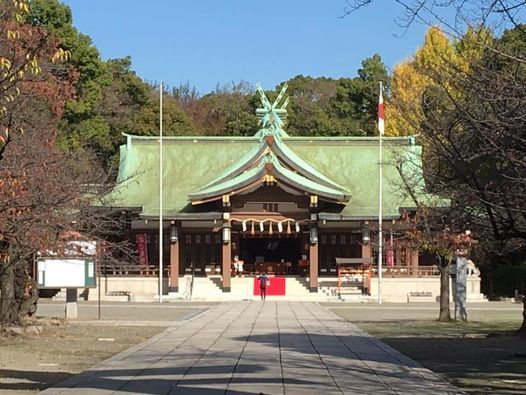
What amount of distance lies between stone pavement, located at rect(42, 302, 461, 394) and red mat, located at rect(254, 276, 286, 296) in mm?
21912

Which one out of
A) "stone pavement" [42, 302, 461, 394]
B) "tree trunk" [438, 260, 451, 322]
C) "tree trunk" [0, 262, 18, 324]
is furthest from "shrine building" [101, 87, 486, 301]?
"stone pavement" [42, 302, 461, 394]

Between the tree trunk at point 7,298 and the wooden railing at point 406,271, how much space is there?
2654 cm

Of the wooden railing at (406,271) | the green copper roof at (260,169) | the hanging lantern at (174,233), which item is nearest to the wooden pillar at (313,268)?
the green copper roof at (260,169)

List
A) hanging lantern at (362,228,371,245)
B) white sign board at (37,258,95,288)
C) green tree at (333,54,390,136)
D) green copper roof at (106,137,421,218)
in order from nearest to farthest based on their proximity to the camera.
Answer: white sign board at (37,258,95,288) → hanging lantern at (362,228,371,245) → green copper roof at (106,137,421,218) → green tree at (333,54,390,136)

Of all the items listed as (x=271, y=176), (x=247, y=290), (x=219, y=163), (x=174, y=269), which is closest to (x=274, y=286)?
(x=247, y=290)

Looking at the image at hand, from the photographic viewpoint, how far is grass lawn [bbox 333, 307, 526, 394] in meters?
13.1

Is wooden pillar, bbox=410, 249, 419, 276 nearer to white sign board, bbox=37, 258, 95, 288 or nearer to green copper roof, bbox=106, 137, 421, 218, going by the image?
green copper roof, bbox=106, 137, 421, 218

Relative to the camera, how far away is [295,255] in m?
49.7

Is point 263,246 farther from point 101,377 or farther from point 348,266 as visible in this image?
point 101,377

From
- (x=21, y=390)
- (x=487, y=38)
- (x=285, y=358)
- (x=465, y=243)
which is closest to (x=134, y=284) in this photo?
(x=465, y=243)

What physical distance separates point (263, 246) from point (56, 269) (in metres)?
25.8

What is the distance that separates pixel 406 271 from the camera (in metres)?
45.3

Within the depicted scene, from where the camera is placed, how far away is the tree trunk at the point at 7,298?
833 inches

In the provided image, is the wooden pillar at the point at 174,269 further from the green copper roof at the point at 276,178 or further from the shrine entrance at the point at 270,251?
the shrine entrance at the point at 270,251
